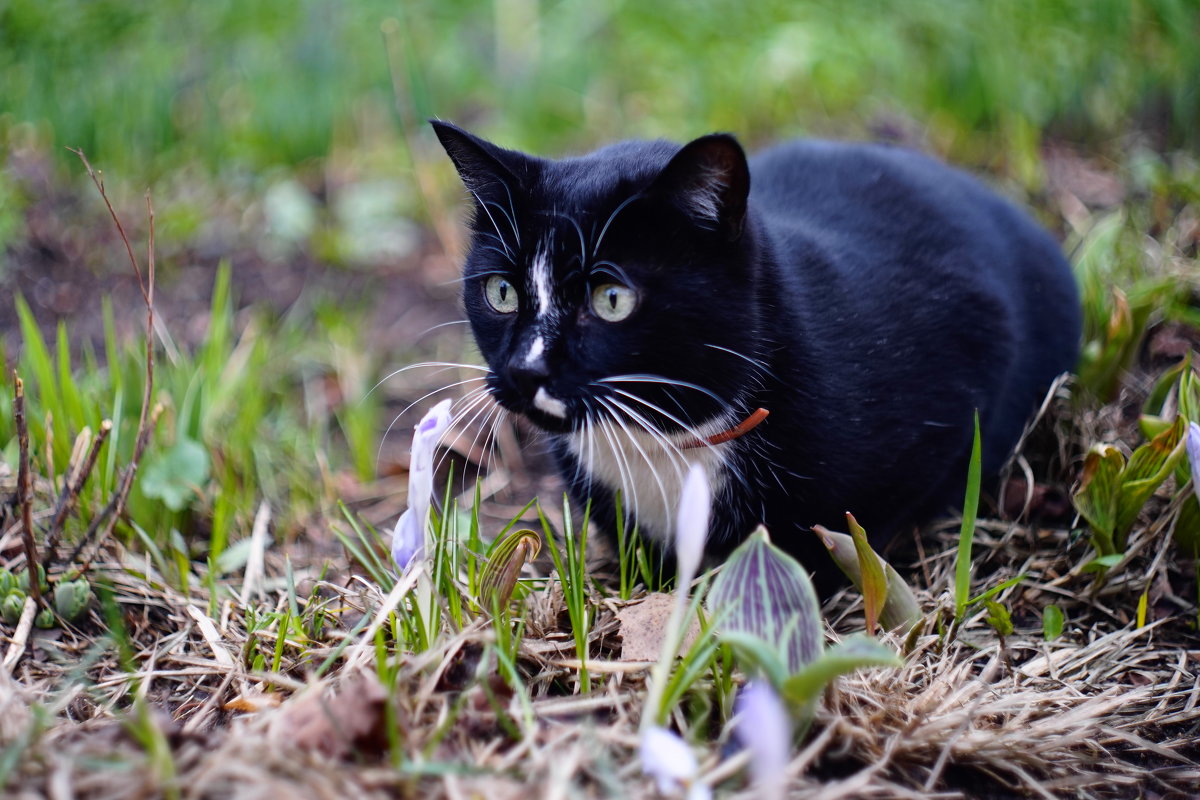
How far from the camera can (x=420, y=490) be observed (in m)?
1.32

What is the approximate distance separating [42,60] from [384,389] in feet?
5.99

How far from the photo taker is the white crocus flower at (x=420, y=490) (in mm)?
1296

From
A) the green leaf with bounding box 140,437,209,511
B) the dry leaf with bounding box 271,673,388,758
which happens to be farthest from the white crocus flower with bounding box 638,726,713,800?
the green leaf with bounding box 140,437,209,511

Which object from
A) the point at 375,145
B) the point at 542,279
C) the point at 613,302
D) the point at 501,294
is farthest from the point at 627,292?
the point at 375,145

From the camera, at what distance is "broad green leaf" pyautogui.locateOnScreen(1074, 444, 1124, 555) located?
5.21ft

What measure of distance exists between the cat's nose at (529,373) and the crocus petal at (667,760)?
55cm

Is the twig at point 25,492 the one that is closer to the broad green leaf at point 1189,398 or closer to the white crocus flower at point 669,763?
the white crocus flower at point 669,763

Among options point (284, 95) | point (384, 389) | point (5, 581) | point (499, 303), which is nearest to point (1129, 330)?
point (499, 303)

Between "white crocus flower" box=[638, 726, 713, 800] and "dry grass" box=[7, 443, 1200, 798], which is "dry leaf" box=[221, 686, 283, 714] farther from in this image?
"white crocus flower" box=[638, 726, 713, 800]

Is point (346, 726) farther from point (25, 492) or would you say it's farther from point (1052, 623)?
point (1052, 623)

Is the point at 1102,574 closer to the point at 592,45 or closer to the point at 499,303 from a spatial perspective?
the point at 499,303

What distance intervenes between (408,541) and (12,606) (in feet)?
2.44

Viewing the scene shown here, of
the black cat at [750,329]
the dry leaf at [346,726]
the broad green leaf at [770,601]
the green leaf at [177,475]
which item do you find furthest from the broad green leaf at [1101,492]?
the green leaf at [177,475]

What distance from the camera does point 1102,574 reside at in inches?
65.2
